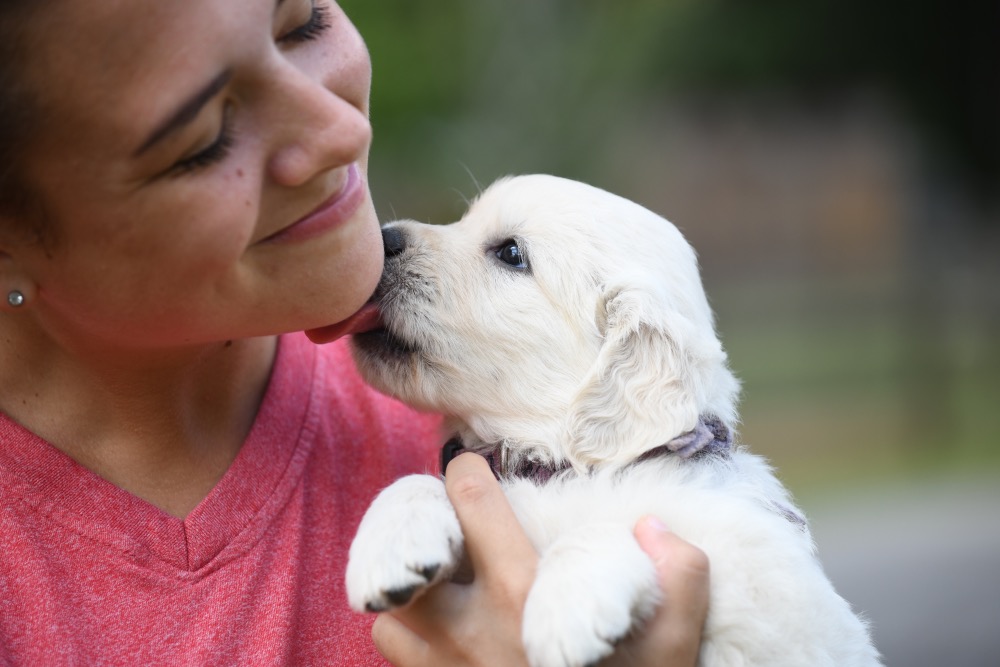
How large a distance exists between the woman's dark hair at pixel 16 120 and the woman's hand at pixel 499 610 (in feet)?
2.80

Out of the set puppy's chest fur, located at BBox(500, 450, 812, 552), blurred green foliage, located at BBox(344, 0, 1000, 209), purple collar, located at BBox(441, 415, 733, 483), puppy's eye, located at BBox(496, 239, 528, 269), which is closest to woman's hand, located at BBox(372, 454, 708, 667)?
puppy's chest fur, located at BBox(500, 450, 812, 552)

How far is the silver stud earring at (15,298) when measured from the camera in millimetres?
1652

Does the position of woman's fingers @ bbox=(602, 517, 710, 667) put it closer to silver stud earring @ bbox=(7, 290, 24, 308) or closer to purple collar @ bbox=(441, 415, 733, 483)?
purple collar @ bbox=(441, 415, 733, 483)

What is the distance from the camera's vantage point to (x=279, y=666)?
72.0 inches

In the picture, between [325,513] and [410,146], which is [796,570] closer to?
[325,513]

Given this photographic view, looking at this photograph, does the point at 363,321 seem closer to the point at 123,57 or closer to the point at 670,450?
the point at 670,450

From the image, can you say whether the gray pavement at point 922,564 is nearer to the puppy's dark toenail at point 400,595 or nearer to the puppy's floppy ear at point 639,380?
the puppy's floppy ear at point 639,380

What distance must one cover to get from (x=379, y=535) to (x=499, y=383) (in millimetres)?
574

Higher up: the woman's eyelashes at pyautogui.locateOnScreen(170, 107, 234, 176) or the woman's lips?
the woman's eyelashes at pyautogui.locateOnScreen(170, 107, 234, 176)

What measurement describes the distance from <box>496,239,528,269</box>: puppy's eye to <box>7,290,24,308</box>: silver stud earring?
3.44ft

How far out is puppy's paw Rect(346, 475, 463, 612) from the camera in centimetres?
172

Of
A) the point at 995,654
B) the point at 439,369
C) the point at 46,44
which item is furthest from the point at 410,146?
the point at 46,44

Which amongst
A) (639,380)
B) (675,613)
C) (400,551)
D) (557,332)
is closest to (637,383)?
(639,380)

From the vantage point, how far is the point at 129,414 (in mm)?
1942
